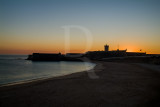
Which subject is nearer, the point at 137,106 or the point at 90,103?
the point at 137,106

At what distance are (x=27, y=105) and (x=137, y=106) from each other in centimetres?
596

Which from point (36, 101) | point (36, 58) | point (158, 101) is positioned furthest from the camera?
point (36, 58)

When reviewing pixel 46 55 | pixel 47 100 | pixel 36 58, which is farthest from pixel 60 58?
pixel 47 100

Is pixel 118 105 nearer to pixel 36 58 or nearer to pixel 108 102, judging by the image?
A: pixel 108 102

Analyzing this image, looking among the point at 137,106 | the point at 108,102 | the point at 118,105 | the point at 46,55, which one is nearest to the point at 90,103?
the point at 108,102

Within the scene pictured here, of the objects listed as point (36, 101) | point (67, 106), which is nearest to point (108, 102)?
point (67, 106)

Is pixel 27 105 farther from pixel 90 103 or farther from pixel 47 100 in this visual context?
pixel 90 103

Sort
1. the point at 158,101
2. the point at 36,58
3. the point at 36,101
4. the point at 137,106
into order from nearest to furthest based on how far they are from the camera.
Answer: the point at 137,106, the point at 158,101, the point at 36,101, the point at 36,58

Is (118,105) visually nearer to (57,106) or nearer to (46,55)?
(57,106)

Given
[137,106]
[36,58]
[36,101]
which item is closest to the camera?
[137,106]

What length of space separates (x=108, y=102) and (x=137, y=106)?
151cm

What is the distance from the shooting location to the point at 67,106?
6.16 meters

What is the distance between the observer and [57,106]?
6.18 metres

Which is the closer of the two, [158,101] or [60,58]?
[158,101]
